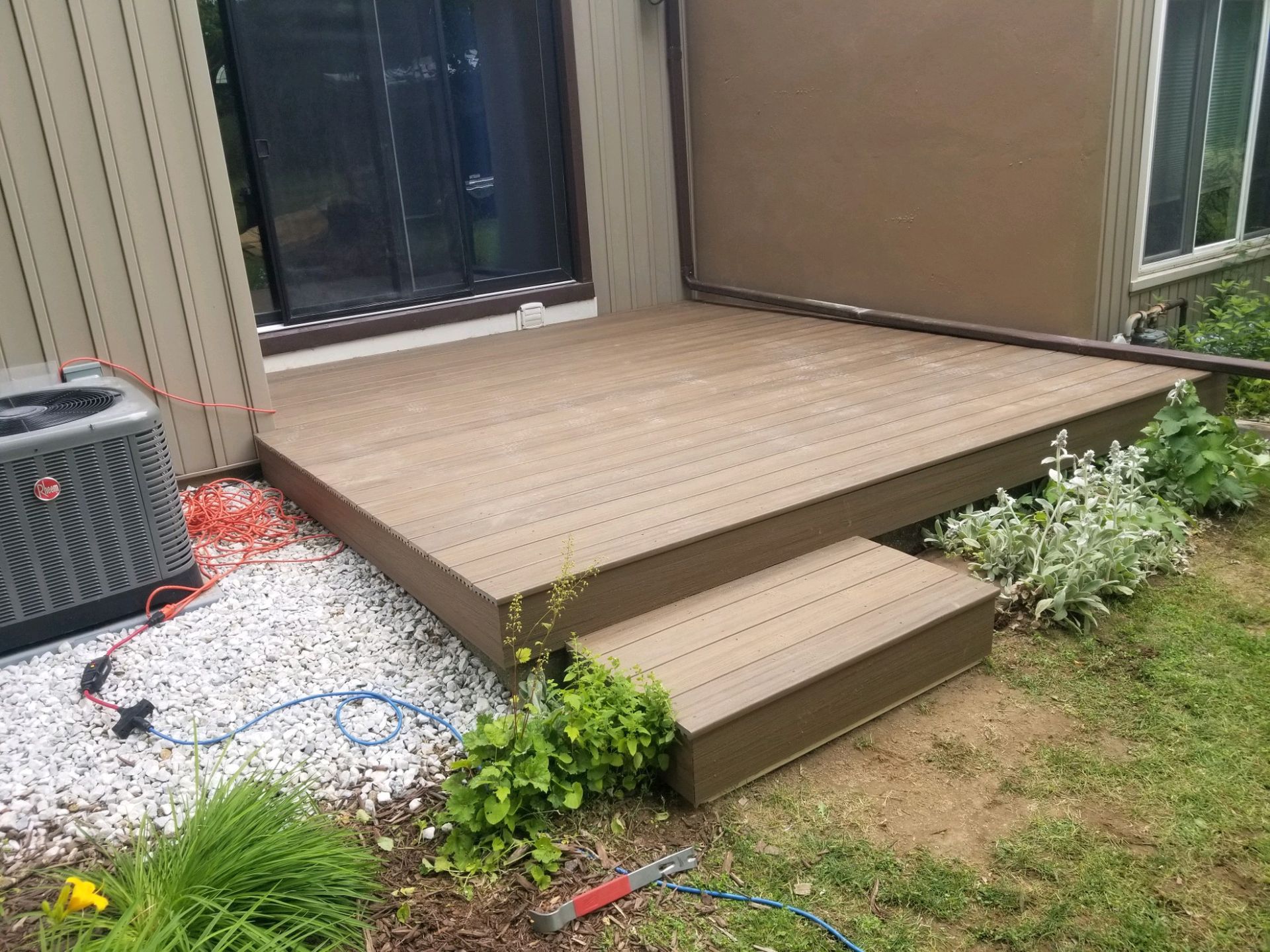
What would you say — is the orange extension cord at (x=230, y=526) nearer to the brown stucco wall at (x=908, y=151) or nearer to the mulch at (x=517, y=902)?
the mulch at (x=517, y=902)

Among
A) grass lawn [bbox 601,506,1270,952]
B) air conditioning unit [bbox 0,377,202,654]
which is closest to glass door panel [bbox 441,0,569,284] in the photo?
air conditioning unit [bbox 0,377,202,654]

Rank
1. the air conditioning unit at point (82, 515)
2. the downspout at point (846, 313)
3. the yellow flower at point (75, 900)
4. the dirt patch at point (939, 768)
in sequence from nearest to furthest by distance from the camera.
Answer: the yellow flower at point (75, 900), the dirt patch at point (939, 768), the air conditioning unit at point (82, 515), the downspout at point (846, 313)

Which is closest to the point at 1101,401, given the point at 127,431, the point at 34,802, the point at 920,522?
the point at 920,522

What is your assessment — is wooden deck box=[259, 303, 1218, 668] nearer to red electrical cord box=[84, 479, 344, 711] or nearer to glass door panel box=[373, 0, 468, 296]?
red electrical cord box=[84, 479, 344, 711]

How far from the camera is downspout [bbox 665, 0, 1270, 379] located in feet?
12.5

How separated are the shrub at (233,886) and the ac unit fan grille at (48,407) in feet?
4.22

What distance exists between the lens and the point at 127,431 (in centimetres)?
267

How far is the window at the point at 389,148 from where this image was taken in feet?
15.1

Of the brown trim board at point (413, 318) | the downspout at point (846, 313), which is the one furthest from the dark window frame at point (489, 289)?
the downspout at point (846, 313)

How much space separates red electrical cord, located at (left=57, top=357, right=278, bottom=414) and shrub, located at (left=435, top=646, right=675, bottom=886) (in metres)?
2.14

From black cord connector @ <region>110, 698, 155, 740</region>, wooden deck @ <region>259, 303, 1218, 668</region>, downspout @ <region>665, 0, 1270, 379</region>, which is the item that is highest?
downspout @ <region>665, 0, 1270, 379</region>

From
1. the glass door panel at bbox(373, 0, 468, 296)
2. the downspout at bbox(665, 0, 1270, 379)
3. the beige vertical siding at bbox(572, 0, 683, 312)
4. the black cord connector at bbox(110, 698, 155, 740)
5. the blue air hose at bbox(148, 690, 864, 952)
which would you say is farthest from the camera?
the beige vertical siding at bbox(572, 0, 683, 312)

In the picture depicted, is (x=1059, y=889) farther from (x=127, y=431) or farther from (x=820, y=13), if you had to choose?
(x=820, y=13)

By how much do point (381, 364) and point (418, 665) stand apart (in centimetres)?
261
